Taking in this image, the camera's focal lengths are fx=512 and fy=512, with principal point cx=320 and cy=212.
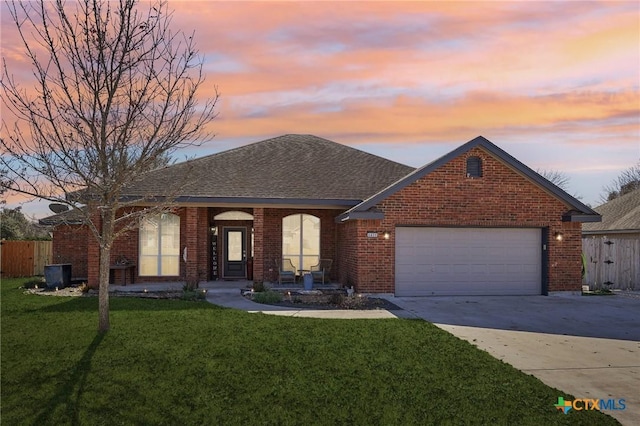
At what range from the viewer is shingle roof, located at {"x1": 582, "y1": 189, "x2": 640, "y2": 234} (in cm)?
2209

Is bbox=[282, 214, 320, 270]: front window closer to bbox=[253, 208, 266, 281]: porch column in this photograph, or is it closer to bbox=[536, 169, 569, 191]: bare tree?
bbox=[253, 208, 266, 281]: porch column

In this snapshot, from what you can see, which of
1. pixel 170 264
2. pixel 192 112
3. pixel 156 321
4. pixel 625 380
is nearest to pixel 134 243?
pixel 170 264

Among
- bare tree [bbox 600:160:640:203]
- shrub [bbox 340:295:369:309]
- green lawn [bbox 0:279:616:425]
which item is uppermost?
bare tree [bbox 600:160:640:203]

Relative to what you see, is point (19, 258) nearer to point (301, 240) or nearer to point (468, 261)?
point (301, 240)

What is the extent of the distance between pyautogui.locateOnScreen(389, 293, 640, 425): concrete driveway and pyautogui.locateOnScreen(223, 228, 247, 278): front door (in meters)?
6.87

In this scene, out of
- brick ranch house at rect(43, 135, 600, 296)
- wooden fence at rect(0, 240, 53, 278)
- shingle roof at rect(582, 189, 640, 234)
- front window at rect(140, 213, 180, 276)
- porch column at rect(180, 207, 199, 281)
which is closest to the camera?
brick ranch house at rect(43, 135, 600, 296)

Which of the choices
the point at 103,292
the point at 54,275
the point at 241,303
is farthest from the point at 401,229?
the point at 54,275

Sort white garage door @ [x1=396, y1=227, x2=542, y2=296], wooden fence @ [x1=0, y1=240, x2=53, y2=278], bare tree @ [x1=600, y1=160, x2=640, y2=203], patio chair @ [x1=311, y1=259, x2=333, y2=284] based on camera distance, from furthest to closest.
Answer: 1. bare tree @ [x1=600, y1=160, x2=640, y2=203]
2. wooden fence @ [x1=0, y1=240, x2=53, y2=278]
3. patio chair @ [x1=311, y1=259, x2=333, y2=284]
4. white garage door @ [x1=396, y1=227, x2=542, y2=296]

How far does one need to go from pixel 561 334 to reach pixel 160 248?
13.1 metres

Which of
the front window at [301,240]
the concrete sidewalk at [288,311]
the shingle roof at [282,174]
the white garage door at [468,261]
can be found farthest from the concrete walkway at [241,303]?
the white garage door at [468,261]

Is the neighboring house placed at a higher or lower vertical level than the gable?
lower

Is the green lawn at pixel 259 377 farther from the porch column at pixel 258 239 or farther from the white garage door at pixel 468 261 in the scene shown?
the porch column at pixel 258 239

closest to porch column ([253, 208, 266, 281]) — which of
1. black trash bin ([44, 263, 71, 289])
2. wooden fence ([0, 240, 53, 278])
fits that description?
black trash bin ([44, 263, 71, 289])

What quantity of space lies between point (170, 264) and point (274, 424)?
43.5 ft
